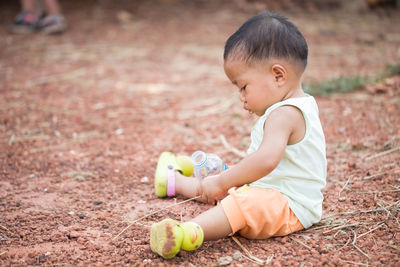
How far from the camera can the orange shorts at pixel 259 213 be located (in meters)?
1.77

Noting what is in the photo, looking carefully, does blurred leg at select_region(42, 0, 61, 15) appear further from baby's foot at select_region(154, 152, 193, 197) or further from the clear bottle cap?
the clear bottle cap

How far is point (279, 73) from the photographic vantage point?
5.91 ft

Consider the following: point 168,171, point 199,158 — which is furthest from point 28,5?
point 199,158

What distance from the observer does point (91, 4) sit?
780 centimetres

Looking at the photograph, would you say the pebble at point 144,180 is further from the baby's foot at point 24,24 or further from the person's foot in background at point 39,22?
the baby's foot at point 24,24

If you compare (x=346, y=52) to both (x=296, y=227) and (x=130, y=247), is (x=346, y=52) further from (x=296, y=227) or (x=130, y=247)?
(x=130, y=247)

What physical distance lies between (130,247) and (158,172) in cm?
61

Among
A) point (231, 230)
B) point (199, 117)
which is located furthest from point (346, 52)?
point (231, 230)

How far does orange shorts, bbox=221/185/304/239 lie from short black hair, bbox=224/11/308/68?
0.63 m

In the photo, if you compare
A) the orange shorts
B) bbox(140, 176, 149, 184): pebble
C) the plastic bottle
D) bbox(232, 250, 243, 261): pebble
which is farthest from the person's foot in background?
bbox(232, 250, 243, 261): pebble

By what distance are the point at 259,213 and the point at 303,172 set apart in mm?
301

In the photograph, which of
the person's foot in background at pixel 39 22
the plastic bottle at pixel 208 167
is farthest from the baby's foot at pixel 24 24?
the plastic bottle at pixel 208 167

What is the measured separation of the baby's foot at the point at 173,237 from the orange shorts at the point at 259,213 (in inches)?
7.2

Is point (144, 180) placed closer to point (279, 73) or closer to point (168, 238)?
point (168, 238)
